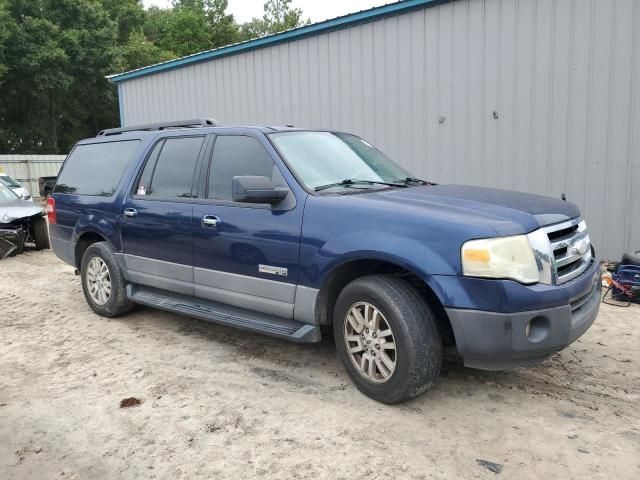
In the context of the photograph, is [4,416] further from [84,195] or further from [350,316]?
[84,195]

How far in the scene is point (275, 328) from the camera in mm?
3969

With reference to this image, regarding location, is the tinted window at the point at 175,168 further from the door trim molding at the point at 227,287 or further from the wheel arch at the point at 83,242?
the wheel arch at the point at 83,242

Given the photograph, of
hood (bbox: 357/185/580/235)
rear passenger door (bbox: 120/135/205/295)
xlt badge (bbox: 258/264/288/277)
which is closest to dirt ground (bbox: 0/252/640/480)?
rear passenger door (bbox: 120/135/205/295)

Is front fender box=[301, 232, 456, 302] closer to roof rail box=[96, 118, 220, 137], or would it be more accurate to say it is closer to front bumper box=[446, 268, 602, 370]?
front bumper box=[446, 268, 602, 370]

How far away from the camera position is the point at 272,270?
13.0 feet

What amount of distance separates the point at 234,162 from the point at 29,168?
22.2 m

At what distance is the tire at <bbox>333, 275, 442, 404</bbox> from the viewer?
3250mm

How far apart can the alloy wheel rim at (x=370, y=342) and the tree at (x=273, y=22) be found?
1953 inches

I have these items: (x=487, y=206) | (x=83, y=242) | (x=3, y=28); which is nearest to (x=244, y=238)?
(x=487, y=206)

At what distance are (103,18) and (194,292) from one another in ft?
109

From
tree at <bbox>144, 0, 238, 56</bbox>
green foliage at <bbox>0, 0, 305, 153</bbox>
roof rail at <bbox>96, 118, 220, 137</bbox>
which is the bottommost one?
roof rail at <bbox>96, 118, 220, 137</bbox>

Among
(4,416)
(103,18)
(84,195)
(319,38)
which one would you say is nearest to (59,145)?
(103,18)

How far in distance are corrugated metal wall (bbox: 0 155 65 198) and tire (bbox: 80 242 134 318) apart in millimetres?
19772

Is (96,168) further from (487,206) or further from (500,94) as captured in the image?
(500,94)
